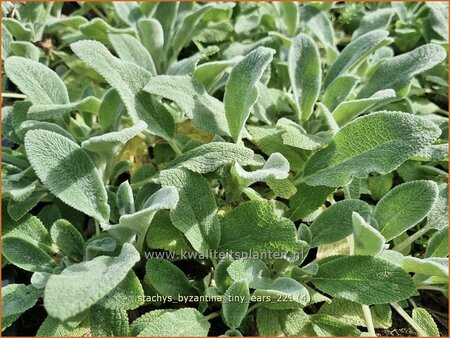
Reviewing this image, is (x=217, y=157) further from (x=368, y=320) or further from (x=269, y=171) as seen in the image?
(x=368, y=320)

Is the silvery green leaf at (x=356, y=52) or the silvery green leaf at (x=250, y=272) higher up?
the silvery green leaf at (x=356, y=52)

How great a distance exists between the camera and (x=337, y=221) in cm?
118

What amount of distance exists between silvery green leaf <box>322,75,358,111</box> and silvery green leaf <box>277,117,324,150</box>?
0.18 m

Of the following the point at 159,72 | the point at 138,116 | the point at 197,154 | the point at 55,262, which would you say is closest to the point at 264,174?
the point at 197,154

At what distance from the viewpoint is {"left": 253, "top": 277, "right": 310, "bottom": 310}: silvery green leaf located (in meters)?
0.99

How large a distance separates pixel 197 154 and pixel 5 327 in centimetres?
52

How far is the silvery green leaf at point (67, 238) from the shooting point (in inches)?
45.8

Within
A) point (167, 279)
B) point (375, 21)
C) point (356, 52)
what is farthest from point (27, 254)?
point (375, 21)

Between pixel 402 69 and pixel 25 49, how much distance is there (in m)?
1.05

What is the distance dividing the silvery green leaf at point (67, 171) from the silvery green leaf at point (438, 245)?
722 mm

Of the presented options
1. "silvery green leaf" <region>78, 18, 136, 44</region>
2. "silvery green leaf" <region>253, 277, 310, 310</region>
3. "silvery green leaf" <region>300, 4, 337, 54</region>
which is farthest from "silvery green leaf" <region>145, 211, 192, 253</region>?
"silvery green leaf" <region>300, 4, 337, 54</region>

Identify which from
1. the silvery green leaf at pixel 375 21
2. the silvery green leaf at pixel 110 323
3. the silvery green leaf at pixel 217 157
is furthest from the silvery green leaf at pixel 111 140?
the silvery green leaf at pixel 375 21

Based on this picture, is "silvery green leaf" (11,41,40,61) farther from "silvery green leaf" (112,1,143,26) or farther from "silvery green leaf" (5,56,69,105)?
"silvery green leaf" (112,1,143,26)

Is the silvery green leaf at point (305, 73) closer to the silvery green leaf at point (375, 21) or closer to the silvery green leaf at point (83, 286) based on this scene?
the silvery green leaf at point (375, 21)
